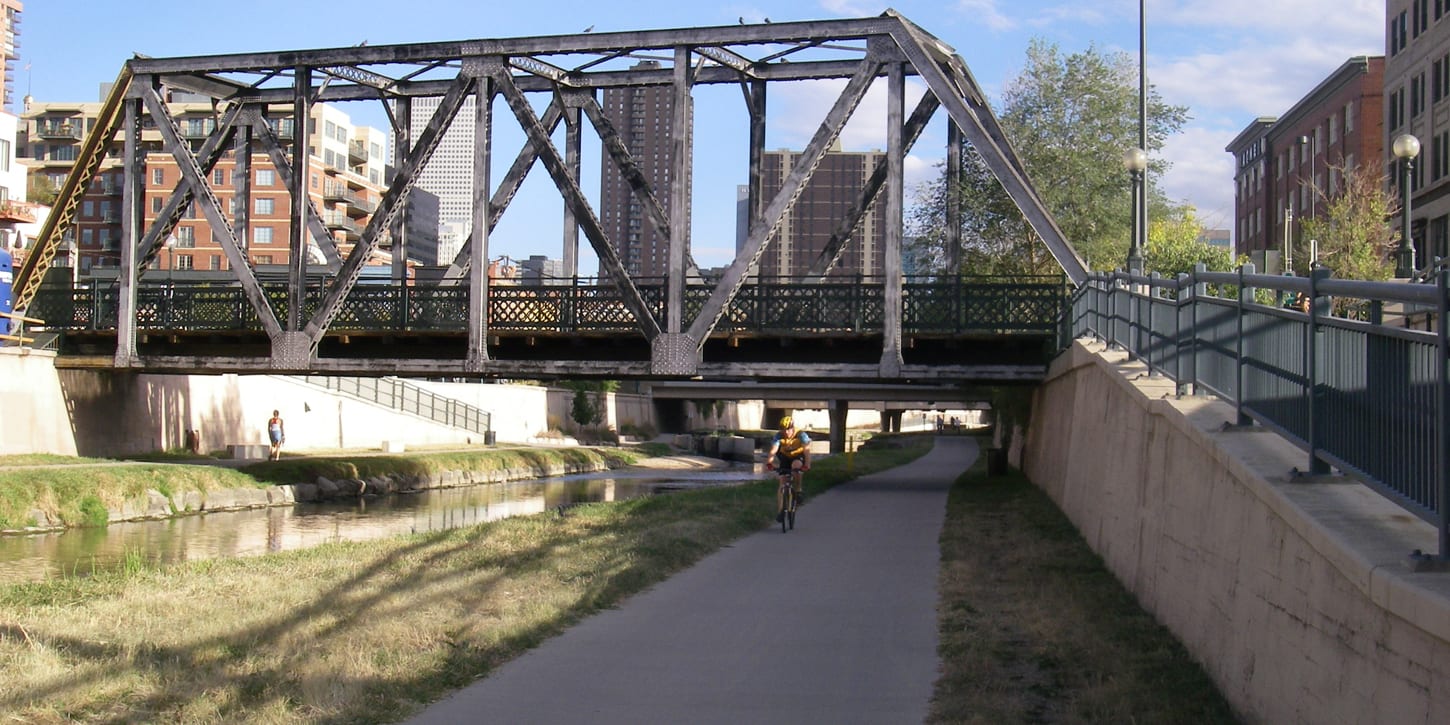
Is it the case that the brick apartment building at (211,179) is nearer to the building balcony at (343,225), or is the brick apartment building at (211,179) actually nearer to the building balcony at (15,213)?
the building balcony at (343,225)

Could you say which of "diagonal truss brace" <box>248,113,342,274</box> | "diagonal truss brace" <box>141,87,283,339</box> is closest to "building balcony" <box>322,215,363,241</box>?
"diagonal truss brace" <box>248,113,342,274</box>

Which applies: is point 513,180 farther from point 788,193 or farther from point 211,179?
point 211,179

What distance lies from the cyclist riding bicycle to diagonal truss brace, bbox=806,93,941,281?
8529 millimetres

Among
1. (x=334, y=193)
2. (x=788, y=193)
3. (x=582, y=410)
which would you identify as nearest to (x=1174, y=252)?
(x=788, y=193)

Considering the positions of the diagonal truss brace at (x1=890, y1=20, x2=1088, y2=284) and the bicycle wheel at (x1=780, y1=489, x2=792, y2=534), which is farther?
the diagonal truss brace at (x1=890, y1=20, x2=1088, y2=284)

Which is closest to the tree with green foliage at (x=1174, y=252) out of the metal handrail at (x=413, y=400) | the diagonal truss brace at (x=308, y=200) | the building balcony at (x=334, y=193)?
the diagonal truss brace at (x=308, y=200)

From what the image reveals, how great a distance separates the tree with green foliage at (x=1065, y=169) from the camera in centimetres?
4144

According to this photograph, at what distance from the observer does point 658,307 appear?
30.0 meters

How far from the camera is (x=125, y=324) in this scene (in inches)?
1297

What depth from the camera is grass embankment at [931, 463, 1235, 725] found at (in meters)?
8.37

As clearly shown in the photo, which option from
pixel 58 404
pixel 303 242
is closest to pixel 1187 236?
pixel 303 242

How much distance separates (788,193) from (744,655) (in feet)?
60.5

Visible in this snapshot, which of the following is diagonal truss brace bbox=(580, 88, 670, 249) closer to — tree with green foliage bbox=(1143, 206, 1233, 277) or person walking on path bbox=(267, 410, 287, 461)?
tree with green foliage bbox=(1143, 206, 1233, 277)

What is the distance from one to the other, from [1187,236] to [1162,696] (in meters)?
49.3
